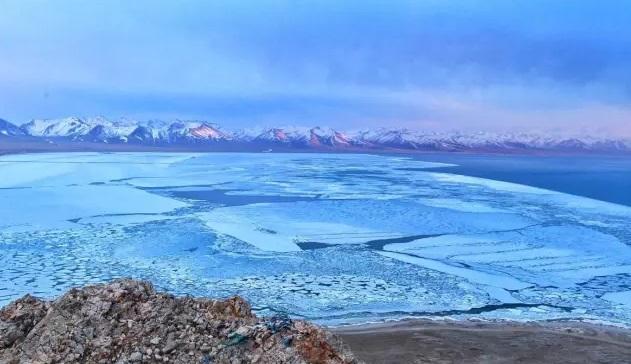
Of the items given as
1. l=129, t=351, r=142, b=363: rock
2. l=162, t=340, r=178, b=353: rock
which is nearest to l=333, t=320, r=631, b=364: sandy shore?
l=162, t=340, r=178, b=353: rock

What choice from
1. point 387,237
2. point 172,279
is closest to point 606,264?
point 387,237

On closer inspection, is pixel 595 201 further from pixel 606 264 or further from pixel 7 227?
pixel 7 227

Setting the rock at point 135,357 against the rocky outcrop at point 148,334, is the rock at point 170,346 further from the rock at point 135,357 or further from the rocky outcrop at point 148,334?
the rock at point 135,357

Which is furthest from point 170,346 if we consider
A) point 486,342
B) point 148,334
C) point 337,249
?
point 337,249

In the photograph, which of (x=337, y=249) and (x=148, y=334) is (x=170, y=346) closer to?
(x=148, y=334)

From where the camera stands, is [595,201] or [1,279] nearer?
[1,279]

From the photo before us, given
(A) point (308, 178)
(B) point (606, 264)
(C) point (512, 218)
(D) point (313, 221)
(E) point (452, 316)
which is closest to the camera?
(E) point (452, 316)

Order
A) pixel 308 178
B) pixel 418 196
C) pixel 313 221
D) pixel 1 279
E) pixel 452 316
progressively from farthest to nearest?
pixel 308 178 < pixel 418 196 < pixel 313 221 < pixel 1 279 < pixel 452 316
